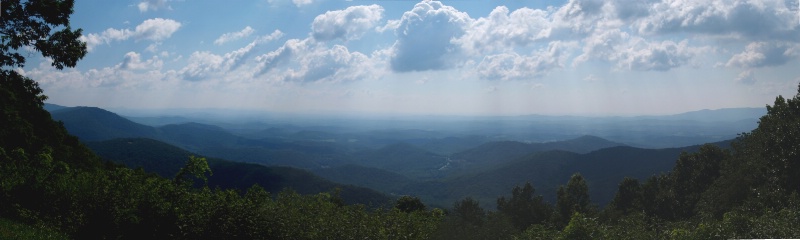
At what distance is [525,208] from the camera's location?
113 ft

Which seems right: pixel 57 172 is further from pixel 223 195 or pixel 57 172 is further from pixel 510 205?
pixel 510 205

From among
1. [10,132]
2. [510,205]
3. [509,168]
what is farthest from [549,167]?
[10,132]

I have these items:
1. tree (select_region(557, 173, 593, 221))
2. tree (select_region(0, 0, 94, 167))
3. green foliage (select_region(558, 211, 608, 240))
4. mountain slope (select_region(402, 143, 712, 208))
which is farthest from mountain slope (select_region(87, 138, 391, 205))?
green foliage (select_region(558, 211, 608, 240))

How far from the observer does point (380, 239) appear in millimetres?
7285

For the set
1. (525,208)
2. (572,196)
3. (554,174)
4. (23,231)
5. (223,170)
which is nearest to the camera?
(23,231)

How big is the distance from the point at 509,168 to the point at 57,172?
174 meters

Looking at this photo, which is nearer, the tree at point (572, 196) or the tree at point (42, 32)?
the tree at point (42, 32)

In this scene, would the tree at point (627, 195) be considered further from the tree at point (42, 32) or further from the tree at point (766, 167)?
the tree at point (42, 32)

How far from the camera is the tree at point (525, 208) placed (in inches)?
1309

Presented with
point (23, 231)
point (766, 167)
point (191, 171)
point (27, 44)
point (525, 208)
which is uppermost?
point (27, 44)

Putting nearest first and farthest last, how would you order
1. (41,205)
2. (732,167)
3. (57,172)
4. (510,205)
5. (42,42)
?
(41,205) → (57,172) → (42,42) → (732,167) → (510,205)

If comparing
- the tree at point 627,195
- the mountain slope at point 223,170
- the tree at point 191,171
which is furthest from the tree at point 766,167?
the mountain slope at point 223,170

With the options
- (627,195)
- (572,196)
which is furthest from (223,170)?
(627,195)

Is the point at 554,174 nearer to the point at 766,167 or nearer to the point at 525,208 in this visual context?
the point at 525,208
